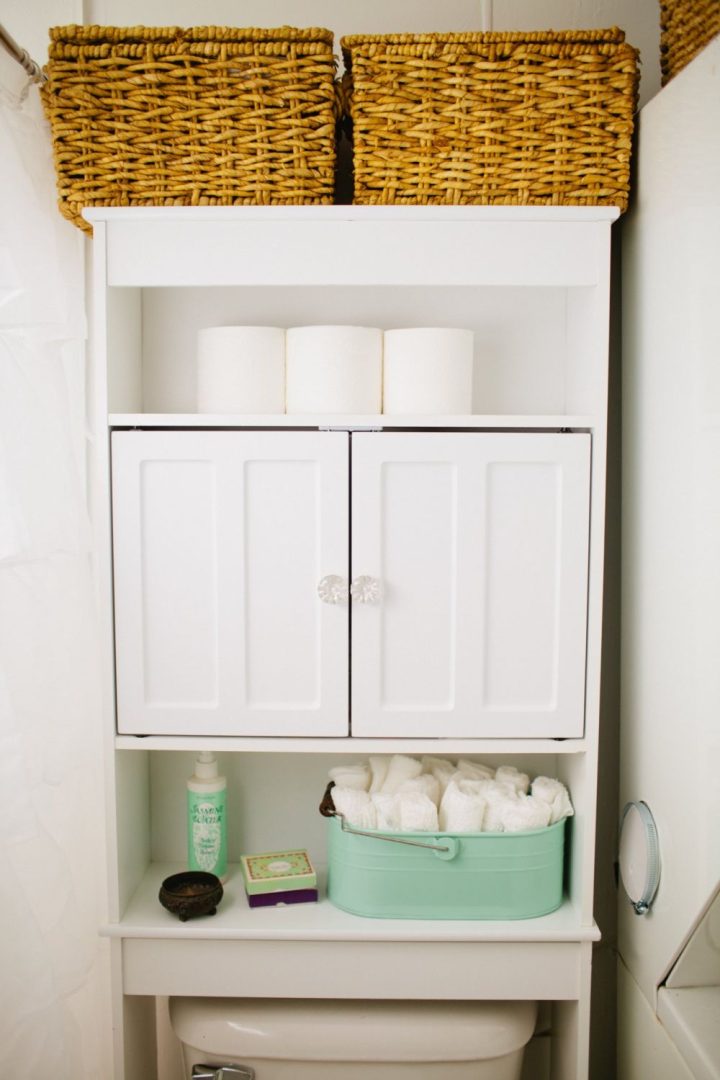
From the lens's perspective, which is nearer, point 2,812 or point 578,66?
point 2,812

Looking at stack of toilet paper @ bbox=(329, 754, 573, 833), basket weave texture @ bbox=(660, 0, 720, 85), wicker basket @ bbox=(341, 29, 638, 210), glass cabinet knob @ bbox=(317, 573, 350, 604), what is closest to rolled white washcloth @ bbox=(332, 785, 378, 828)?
stack of toilet paper @ bbox=(329, 754, 573, 833)

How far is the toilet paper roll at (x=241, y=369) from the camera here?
1381 millimetres

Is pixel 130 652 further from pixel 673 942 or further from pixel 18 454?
pixel 673 942

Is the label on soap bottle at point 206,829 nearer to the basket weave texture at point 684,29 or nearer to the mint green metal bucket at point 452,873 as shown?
the mint green metal bucket at point 452,873

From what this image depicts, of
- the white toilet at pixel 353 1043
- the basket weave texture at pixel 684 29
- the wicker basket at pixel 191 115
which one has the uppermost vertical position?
Result: the basket weave texture at pixel 684 29

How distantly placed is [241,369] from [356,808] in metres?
0.73

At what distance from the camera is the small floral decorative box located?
145cm

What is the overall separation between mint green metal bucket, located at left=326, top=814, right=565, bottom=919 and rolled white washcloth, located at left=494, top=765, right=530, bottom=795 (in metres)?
0.10

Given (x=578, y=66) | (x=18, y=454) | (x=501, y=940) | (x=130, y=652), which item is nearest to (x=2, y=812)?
(x=130, y=652)

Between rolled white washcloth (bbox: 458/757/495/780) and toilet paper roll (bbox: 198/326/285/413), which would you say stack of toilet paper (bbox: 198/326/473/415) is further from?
rolled white washcloth (bbox: 458/757/495/780)

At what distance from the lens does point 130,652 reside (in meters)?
1.37

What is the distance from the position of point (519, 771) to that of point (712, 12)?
1229 millimetres

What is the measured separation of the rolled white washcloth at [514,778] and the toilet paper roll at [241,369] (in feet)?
2.41

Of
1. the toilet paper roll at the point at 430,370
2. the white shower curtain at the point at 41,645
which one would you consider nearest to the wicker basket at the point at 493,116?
the toilet paper roll at the point at 430,370
